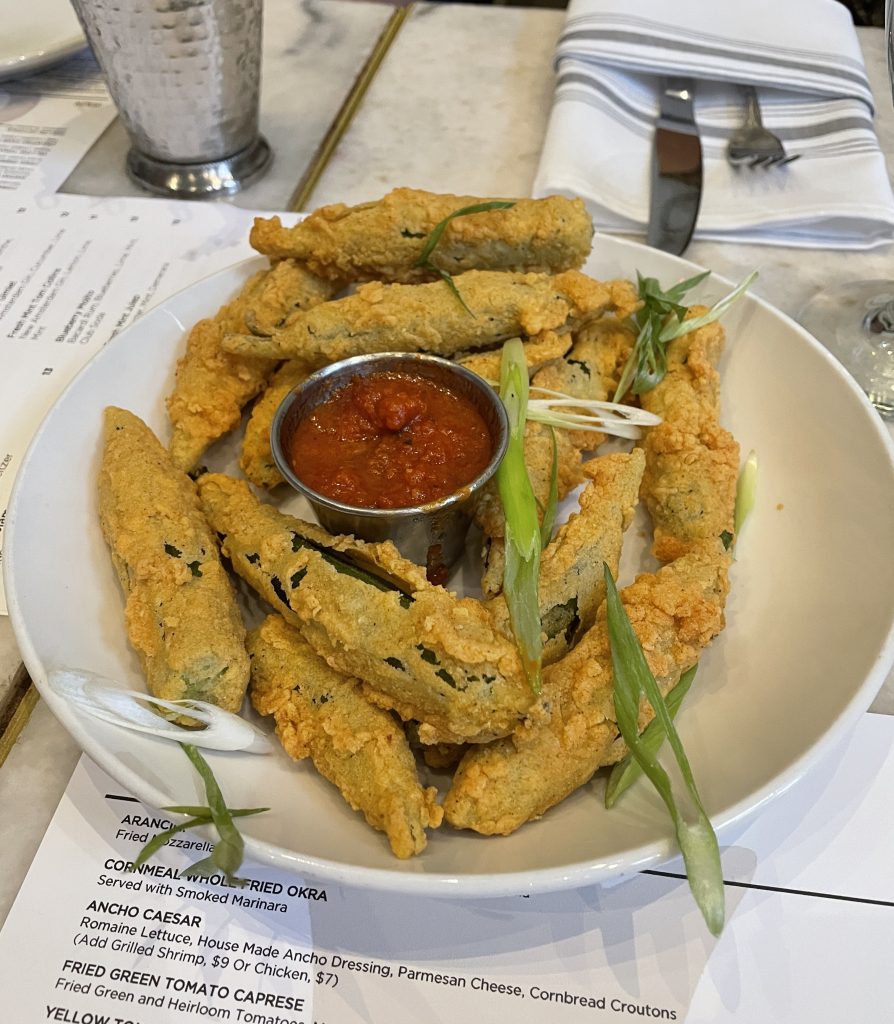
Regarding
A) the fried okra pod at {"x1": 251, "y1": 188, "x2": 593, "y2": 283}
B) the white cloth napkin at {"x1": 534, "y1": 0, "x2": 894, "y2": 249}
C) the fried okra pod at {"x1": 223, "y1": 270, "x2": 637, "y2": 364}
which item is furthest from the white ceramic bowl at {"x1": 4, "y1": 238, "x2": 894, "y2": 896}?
the white cloth napkin at {"x1": 534, "y1": 0, "x2": 894, "y2": 249}

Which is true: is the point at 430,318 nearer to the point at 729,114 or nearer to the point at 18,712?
the point at 18,712

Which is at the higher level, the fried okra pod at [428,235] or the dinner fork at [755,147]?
the fried okra pod at [428,235]

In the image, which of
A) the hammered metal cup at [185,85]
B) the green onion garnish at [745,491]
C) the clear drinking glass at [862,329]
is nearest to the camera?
the green onion garnish at [745,491]

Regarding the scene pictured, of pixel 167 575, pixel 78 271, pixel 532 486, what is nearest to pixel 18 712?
pixel 167 575

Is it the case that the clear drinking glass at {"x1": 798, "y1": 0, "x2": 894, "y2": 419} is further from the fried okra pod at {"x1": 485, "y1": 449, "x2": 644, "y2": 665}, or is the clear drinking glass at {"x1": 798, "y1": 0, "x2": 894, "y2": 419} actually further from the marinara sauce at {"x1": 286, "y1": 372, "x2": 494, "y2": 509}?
the marinara sauce at {"x1": 286, "y1": 372, "x2": 494, "y2": 509}

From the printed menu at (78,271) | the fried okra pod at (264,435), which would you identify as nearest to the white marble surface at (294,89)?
the printed menu at (78,271)

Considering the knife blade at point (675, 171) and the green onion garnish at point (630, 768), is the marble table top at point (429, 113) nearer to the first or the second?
the knife blade at point (675, 171)

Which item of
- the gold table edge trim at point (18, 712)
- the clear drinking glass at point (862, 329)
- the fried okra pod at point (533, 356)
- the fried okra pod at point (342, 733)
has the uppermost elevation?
the fried okra pod at point (533, 356)

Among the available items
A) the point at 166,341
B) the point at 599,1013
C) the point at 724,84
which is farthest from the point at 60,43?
the point at 599,1013
